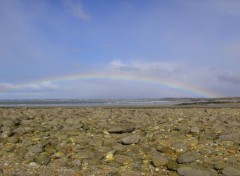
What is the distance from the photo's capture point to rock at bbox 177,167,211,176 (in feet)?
24.3

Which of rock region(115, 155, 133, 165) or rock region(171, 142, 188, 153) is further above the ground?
rock region(171, 142, 188, 153)

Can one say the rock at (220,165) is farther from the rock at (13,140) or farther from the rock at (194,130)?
the rock at (13,140)

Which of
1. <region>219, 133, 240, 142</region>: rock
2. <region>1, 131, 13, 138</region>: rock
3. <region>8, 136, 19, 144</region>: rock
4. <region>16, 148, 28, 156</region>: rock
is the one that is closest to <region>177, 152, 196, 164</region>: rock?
<region>219, 133, 240, 142</region>: rock

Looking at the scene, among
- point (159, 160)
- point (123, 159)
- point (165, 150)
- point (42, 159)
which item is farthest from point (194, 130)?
point (42, 159)

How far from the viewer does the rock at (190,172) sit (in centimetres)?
740

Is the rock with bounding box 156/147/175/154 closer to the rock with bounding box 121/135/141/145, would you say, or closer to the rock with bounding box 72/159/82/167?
the rock with bounding box 121/135/141/145

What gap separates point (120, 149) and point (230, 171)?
309cm

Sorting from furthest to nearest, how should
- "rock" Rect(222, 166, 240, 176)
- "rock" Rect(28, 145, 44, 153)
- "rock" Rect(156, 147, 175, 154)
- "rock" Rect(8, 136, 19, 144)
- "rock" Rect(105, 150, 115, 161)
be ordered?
"rock" Rect(8, 136, 19, 144), "rock" Rect(28, 145, 44, 153), "rock" Rect(156, 147, 175, 154), "rock" Rect(105, 150, 115, 161), "rock" Rect(222, 166, 240, 176)

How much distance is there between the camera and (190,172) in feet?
24.5

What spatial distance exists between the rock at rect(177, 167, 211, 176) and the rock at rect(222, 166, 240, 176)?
0.37m

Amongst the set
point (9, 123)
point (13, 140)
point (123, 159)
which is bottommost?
point (123, 159)

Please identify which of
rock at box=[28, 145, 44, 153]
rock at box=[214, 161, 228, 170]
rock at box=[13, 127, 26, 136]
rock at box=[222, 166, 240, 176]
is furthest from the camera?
rock at box=[13, 127, 26, 136]

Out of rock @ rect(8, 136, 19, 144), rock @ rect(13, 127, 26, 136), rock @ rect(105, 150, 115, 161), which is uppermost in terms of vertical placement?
rock @ rect(13, 127, 26, 136)

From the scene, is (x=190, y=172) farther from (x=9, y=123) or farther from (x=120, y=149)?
(x=9, y=123)
